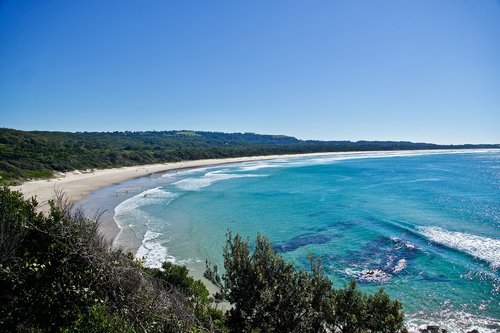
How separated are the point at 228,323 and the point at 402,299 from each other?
9.67 m

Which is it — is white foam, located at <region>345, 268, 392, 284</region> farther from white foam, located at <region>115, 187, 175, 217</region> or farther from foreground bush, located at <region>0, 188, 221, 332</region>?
white foam, located at <region>115, 187, 175, 217</region>

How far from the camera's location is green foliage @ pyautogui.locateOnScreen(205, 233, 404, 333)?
805 cm

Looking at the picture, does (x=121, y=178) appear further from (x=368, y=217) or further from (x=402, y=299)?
(x=402, y=299)

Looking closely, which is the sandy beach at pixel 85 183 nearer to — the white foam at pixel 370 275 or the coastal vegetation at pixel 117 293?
the coastal vegetation at pixel 117 293

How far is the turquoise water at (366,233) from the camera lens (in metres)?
15.4

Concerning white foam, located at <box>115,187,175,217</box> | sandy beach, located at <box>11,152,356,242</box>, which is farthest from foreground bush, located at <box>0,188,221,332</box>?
white foam, located at <box>115,187,175,217</box>

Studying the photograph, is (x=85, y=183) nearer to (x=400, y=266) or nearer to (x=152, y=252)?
(x=152, y=252)

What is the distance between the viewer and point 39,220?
7.82 m

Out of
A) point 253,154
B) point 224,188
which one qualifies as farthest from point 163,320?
point 253,154

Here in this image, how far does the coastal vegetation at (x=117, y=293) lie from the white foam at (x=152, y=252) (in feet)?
31.9

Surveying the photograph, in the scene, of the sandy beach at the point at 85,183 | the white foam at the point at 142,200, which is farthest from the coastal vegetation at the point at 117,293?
the white foam at the point at 142,200

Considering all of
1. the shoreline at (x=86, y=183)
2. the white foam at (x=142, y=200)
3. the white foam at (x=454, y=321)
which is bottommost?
the white foam at (x=454, y=321)

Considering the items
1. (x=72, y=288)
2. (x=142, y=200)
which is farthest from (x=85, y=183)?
(x=72, y=288)

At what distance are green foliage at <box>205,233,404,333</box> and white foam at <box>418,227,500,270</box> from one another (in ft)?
44.2
